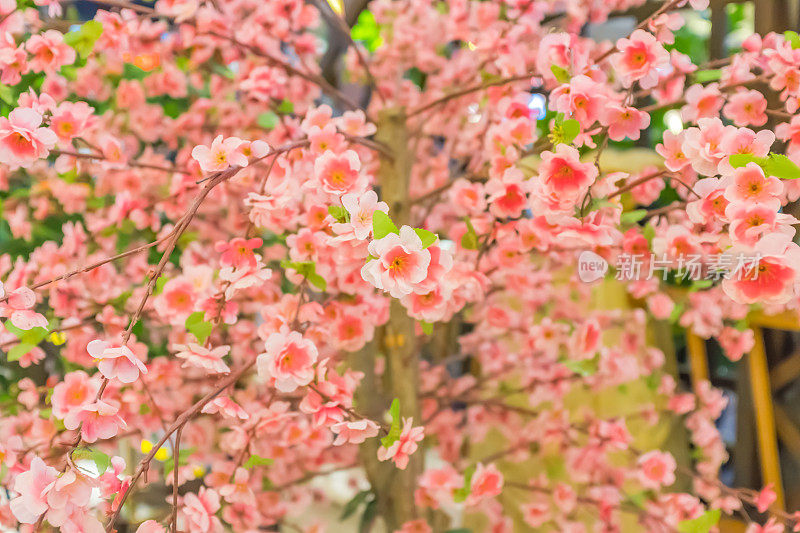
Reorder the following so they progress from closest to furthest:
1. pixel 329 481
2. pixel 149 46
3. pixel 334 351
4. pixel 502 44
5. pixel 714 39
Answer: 1. pixel 334 351
2. pixel 502 44
3. pixel 149 46
4. pixel 714 39
5. pixel 329 481

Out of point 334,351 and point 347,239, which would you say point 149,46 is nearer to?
point 334,351

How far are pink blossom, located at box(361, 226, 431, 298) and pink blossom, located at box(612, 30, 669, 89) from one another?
377 millimetres

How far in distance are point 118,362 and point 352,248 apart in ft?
0.92

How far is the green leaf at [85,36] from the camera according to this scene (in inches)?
37.6

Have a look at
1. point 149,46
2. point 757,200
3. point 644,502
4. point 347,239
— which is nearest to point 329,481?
point 644,502

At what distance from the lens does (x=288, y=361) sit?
0.74 metres

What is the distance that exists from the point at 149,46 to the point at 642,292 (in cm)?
123

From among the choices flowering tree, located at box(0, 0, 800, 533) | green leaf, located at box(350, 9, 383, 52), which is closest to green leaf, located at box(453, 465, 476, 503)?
flowering tree, located at box(0, 0, 800, 533)

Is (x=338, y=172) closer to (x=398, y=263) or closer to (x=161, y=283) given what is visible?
(x=398, y=263)

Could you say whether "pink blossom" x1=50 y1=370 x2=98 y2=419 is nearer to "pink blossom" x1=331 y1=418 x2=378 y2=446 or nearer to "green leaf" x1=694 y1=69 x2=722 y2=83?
"pink blossom" x1=331 y1=418 x2=378 y2=446

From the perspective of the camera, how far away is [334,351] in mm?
1117

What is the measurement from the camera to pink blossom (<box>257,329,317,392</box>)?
28.3 inches

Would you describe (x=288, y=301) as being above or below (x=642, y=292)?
above

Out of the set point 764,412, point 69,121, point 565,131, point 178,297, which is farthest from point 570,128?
point 764,412
